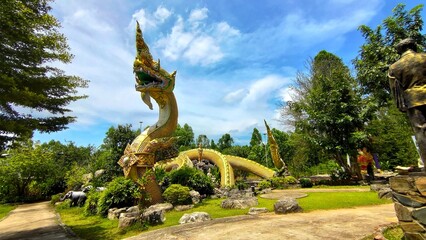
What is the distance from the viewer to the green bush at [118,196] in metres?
11.0

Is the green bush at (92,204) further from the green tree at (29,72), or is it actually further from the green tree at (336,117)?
the green tree at (336,117)

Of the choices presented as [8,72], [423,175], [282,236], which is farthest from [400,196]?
[8,72]

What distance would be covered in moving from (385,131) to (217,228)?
2126cm

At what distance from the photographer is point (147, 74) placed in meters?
12.2

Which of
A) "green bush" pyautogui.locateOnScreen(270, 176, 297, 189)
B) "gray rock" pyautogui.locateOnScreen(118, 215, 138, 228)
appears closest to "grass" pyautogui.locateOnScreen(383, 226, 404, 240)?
"gray rock" pyautogui.locateOnScreen(118, 215, 138, 228)

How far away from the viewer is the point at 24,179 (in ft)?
77.0

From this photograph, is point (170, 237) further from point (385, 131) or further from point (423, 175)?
point (385, 131)

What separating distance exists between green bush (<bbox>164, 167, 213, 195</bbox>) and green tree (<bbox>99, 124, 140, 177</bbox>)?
44.6ft

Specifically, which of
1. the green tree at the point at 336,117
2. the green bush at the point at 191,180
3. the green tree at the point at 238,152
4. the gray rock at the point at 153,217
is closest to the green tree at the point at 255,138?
the green tree at the point at 238,152

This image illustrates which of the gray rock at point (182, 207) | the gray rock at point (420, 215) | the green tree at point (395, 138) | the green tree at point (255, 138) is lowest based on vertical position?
the gray rock at point (182, 207)

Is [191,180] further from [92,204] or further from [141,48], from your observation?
[141,48]

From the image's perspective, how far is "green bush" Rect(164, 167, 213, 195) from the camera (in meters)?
14.2

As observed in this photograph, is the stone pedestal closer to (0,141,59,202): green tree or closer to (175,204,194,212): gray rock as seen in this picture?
(175,204,194,212): gray rock

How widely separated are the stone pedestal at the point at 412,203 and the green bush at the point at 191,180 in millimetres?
10744
